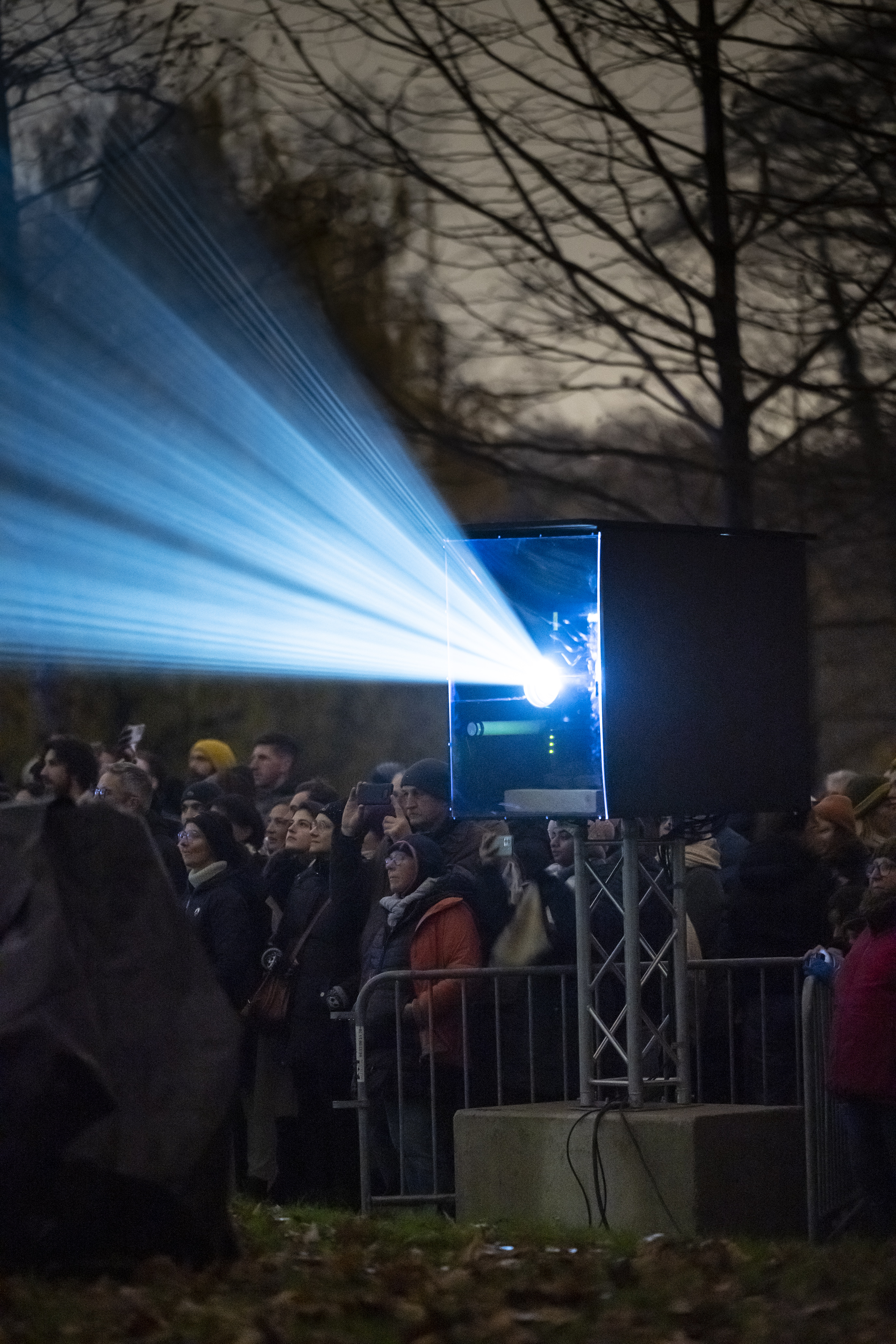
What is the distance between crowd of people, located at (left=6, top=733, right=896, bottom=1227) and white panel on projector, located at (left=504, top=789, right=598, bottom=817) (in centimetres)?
41

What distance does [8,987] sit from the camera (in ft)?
21.3

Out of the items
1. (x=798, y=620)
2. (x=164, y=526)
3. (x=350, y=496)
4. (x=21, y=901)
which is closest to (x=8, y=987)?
(x=21, y=901)

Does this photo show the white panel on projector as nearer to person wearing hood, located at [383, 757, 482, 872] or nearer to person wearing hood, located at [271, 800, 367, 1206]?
person wearing hood, located at [383, 757, 482, 872]

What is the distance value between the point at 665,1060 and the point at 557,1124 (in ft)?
1.77

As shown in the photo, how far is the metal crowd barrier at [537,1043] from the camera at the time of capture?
9.07 meters

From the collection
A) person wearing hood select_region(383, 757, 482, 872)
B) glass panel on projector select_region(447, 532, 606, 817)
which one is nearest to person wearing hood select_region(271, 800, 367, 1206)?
person wearing hood select_region(383, 757, 482, 872)

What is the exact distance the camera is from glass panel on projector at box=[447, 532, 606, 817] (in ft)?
27.1

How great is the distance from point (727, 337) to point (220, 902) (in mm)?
3600

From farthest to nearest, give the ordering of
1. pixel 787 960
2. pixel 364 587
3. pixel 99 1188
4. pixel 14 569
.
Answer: pixel 14 569, pixel 364 587, pixel 787 960, pixel 99 1188

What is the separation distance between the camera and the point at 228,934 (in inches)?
398

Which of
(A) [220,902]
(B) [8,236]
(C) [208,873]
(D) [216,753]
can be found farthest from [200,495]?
(A) [220,902]

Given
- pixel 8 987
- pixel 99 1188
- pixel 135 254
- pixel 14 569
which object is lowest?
pixel 99 1188

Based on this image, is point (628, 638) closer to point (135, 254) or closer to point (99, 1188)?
point (99, 1188)

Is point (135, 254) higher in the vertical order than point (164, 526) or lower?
higher
